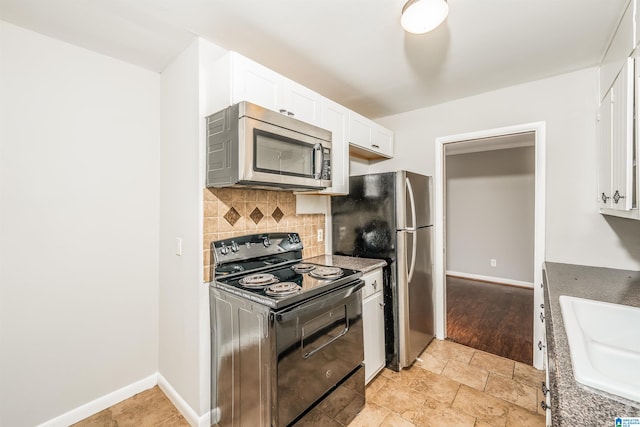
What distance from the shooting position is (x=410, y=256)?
2.41 meters

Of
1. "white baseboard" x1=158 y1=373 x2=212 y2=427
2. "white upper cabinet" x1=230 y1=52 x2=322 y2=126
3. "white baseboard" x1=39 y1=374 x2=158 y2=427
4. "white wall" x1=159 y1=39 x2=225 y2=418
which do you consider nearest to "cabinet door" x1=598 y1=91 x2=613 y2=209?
"white upper cabinet" x1=230 y1=52 x2=322 y2=126

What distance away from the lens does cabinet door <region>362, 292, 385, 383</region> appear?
211 cm

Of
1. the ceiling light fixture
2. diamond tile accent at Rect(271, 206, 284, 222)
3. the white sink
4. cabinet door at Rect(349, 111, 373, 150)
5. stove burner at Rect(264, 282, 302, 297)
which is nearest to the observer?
the white sink

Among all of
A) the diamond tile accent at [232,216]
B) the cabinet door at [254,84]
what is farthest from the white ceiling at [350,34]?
the diamond tile accent at [232,216]

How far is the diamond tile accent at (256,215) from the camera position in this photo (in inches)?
80.9

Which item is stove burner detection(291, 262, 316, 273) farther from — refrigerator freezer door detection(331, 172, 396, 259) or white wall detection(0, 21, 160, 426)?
white wall detection(0, 21, 160, 426)

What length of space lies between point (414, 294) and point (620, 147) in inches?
64.6

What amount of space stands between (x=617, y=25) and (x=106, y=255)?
353 cm

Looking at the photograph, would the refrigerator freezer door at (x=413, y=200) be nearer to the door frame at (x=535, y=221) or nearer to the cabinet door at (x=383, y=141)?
the door frame at (x=535, y=221)

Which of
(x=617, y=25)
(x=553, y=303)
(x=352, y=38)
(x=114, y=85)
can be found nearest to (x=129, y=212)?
(x=114, y=85)

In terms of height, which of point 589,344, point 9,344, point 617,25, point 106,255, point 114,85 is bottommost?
point 9,344

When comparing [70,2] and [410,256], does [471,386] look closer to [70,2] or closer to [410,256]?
[410,256]

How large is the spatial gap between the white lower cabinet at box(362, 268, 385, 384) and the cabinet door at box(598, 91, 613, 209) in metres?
1.55

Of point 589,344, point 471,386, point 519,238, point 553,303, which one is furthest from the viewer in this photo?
point 519,238
